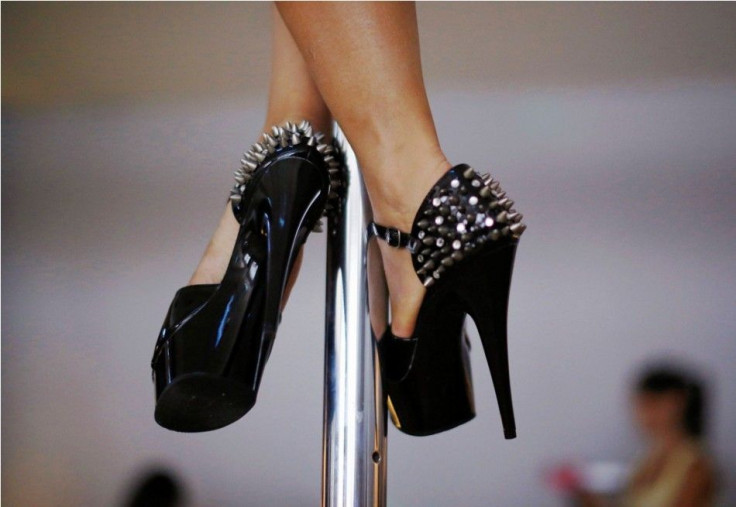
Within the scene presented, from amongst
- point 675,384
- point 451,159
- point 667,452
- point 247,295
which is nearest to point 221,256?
point 247,295

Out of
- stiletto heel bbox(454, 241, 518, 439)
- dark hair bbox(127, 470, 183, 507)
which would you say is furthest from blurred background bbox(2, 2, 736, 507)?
stiletto heel bbox(454, 241, 518, 439)

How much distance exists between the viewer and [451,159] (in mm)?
2744

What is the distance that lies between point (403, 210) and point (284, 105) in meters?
0.10

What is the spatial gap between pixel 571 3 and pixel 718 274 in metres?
1.19

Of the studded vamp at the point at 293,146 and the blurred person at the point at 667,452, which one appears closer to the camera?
the studded vamp at the point at 293,146

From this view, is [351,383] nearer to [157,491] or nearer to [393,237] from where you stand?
[393,237]

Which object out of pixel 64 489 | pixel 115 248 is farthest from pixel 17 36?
pixel 64 489

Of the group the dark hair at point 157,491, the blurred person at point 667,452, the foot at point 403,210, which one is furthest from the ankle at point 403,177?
the dark hair at point 157,491

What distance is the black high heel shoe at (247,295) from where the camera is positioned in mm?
374

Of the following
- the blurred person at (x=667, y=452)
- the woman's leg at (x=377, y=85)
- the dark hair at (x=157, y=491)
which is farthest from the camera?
the dark hair at (x=157, y=491)

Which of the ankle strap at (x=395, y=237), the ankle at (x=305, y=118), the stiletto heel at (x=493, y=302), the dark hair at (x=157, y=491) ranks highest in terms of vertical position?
the ankle at (x=305, y=118)

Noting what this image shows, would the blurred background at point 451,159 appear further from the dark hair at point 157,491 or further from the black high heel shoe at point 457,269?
the black high heel shoe at point 457,269

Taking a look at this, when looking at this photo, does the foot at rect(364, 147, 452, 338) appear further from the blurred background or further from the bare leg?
the blurred background

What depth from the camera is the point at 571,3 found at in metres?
2.71
